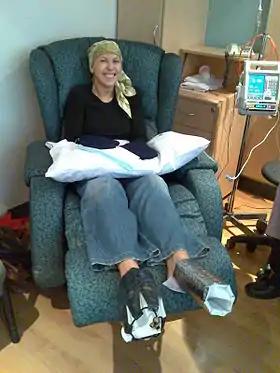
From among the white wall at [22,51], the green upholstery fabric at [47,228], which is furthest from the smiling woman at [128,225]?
the white wall at [22,51]

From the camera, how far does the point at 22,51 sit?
6.92 ft

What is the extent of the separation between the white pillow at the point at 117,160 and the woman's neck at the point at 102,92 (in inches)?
12.9

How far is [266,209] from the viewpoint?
2703mm

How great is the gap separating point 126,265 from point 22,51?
1.28 m

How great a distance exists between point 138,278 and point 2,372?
64 centimetres

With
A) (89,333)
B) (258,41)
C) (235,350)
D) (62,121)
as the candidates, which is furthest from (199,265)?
(258,41)

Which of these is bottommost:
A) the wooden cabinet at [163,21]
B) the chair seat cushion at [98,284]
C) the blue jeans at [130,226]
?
the chair seat cushion at [98,284]

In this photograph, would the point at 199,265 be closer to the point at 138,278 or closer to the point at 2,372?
the point at 138,278

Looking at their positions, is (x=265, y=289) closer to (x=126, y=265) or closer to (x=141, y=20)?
(x=126, y=265)

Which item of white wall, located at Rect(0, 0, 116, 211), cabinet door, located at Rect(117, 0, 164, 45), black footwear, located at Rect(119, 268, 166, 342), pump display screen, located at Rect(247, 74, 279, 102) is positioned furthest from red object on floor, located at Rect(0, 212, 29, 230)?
pump display screen, located at Rect(247, 74, 279, 102)

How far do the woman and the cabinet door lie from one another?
0.46 m

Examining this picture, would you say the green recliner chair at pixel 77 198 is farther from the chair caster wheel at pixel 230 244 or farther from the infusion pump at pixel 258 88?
the chair caster wheel at pixel 230 244

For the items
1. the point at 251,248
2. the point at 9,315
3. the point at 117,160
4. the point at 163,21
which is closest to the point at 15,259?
the point at 9,315

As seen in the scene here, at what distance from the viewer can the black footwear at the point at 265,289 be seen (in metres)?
1.94
